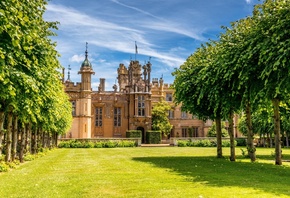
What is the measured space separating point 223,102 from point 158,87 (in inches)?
1998

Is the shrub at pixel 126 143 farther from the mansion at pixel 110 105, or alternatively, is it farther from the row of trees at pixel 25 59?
the row of trees at pixel 25 59

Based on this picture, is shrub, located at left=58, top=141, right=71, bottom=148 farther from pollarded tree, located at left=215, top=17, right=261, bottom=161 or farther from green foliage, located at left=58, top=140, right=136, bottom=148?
pollarded tree, located at left=215, top=17, right=261, bottom=161

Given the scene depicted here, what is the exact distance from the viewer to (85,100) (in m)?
59.9

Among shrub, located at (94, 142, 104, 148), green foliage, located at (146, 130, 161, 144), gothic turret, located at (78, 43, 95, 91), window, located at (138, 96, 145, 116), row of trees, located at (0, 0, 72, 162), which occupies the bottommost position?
shrub, located at (94, 142, 104, 148)

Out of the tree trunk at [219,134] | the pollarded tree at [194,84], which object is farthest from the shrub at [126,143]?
the tree trunk at [219,134]

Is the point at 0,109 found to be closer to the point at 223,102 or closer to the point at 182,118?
the point at 223,102

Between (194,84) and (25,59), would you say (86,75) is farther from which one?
(25,59)

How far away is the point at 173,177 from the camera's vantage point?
13406 mm

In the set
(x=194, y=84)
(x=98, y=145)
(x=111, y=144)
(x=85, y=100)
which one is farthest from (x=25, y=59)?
(x=85, y=100)

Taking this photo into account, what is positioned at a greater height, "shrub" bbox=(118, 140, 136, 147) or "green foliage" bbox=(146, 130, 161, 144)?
"green foliage" bbox=(146, 130, 161, 144)

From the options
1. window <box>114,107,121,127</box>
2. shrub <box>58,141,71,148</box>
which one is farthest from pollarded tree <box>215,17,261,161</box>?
window <box>114,107,121,127</box>

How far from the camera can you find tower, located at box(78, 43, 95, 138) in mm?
59000

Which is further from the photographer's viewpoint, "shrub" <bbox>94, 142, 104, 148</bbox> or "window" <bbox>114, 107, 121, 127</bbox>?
"window" <bbox>114, 107, 121, 127</bbox>

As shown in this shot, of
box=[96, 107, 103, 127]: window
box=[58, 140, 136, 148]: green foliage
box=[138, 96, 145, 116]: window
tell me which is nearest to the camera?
box=[58, 140, 136, 148]: green foliage
